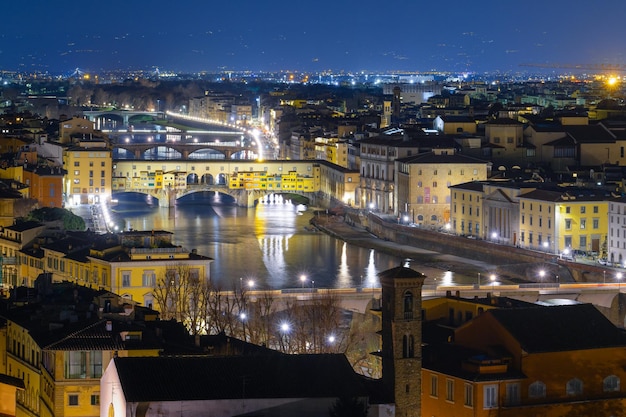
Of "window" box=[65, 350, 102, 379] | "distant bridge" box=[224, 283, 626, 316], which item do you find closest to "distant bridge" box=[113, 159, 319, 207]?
"distant bridge" box=[224, 283, 626, 316]

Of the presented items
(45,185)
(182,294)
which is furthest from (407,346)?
(45,185)

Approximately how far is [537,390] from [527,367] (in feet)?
0.45

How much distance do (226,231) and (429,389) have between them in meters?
16.0

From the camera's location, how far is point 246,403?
859 centimetres

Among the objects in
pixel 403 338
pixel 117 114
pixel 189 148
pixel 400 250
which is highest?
pixel 117 114

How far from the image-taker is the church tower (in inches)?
378

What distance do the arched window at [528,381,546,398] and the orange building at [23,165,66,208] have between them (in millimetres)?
15161

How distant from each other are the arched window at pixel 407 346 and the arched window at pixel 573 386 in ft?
3.30

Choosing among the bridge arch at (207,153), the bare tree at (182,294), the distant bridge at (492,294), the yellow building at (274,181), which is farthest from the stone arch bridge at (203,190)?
the bare tree at (182,294)

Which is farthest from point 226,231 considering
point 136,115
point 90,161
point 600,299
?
point 136,115

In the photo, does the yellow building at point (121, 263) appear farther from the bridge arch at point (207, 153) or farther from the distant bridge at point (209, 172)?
the bridge arch at point (207, 153)

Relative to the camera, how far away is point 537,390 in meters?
10.2

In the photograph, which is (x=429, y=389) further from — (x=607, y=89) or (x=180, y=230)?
(x=607, y=89)

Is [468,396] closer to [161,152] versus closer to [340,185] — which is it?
[340,185]
